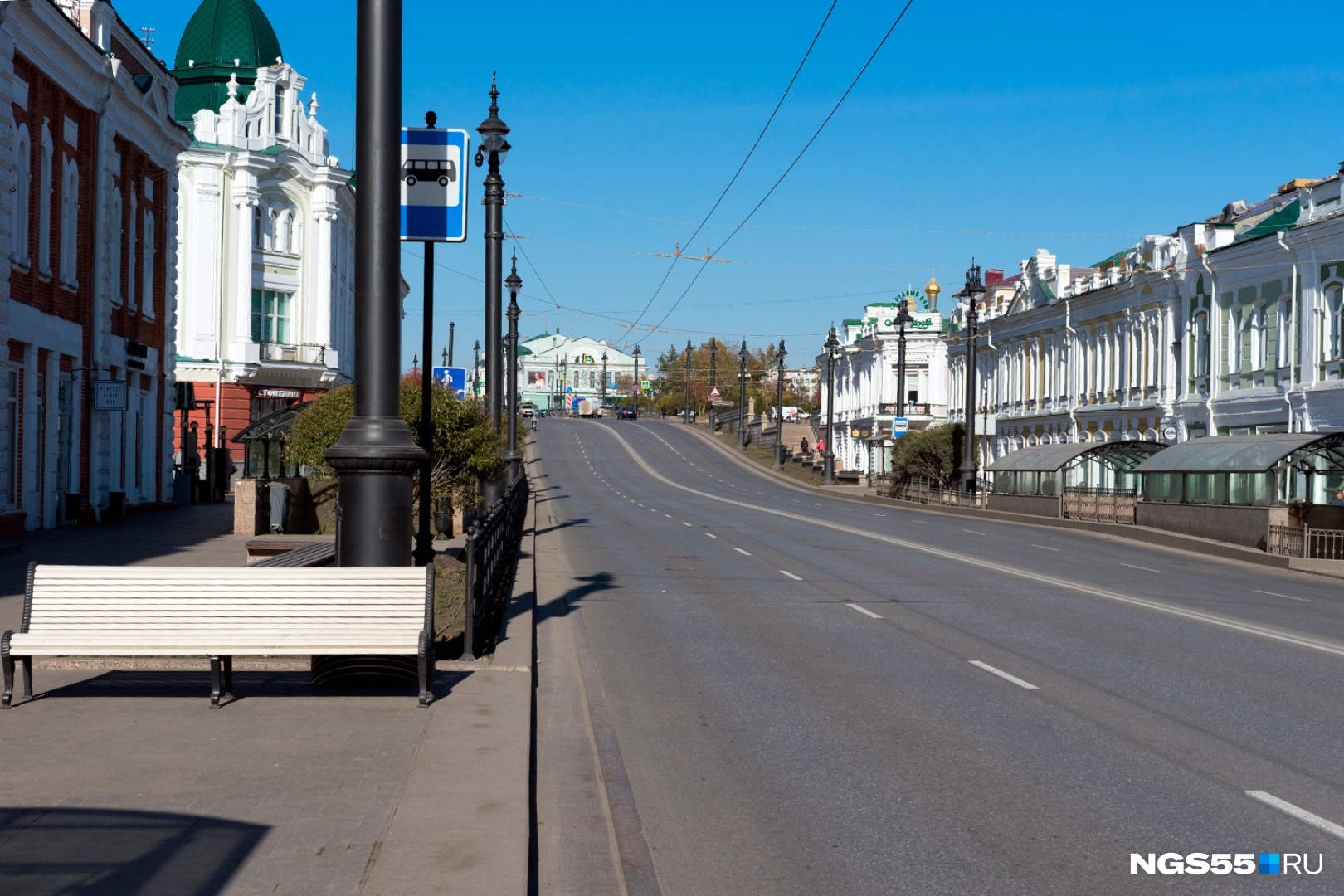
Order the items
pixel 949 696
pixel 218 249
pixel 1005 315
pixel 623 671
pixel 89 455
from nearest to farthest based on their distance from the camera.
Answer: pixel 949 696, pixel 623 671, pixel 89 455, pixel 218 249, pixel 1005 315

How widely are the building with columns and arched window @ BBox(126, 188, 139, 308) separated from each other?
1.7 inches

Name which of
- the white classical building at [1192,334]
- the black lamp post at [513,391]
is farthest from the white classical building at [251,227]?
the white classical building at [1192,334]

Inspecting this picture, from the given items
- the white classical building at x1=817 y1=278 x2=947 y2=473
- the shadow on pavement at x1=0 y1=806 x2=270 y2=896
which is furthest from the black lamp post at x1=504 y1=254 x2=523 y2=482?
the white classical building at x1=817 y1=278 x2=947 y2=473

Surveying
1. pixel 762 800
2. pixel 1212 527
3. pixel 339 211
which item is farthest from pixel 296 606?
pixel 339 211

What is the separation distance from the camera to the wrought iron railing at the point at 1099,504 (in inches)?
1738

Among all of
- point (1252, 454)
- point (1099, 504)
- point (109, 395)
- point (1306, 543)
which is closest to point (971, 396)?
point (1099, 504)

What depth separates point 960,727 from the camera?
1001 cm

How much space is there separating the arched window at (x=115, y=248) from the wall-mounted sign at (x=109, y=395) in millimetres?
3179

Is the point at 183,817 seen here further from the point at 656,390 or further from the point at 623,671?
the point at 656,390

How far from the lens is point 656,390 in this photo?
189250mm

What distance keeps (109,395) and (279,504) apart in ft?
24.1

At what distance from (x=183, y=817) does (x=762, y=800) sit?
118 inches

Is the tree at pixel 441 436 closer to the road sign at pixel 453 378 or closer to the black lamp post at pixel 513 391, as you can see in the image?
the road sign at pixel 453 378

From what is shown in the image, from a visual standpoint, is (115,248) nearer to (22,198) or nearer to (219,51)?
(22,198)
